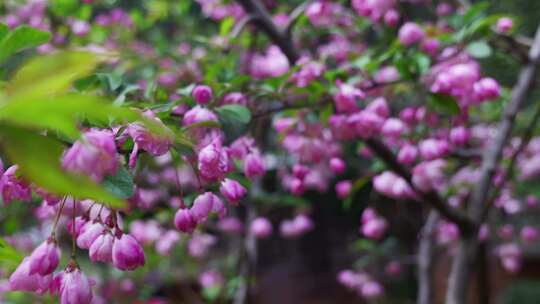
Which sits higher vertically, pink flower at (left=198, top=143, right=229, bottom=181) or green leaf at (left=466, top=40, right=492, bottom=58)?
pink flower at (left=198, top=143, right=229, bottom=181)

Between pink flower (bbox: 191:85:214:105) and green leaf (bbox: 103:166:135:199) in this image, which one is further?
pink flower (bbox: 191:85:214:105)

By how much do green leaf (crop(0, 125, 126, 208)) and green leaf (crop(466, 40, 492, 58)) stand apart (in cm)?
100

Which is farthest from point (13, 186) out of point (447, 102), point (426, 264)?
point (426, 264)

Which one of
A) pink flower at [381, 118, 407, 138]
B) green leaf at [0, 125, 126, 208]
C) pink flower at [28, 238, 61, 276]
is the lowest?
pink flower at [381, 118, 407, 138]

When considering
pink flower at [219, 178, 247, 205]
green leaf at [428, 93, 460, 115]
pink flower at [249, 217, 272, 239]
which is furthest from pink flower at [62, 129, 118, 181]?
pink flower at [249, 217, 272, 239]

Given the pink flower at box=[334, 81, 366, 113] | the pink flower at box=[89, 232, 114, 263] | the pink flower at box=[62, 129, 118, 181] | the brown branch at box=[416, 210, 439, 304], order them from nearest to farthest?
1. the pink flower at box=[62, 129, 118, 181]
2. the pink flower at box=[89, 232, 114, 263]
3. the pink flower at box=[334, 81, 366, 113]
4. the brown branch at box=[416, 210, 439, 304]

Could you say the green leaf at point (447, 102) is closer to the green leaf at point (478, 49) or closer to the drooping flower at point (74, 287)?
the green leaf at point (478, 49)

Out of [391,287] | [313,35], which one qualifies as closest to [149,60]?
[313,35]

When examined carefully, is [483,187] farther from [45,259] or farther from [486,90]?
[45,259]

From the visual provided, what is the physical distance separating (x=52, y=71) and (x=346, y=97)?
2.63ft

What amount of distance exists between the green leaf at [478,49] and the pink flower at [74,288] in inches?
34.7

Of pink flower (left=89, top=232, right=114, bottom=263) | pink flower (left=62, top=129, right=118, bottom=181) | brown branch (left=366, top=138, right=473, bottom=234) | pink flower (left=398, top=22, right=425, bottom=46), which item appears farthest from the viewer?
brown branch (left=366, top=138, right=473, bottom=234)

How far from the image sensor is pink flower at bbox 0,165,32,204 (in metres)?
0.61

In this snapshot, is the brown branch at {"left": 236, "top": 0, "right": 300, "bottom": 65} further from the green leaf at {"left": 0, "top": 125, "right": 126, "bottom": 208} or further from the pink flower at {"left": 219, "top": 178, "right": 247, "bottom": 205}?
the green leaf at {"left": 0, "top": 125, "right": 126, "bottom": 208}
